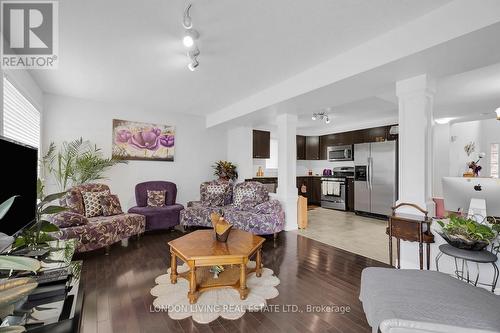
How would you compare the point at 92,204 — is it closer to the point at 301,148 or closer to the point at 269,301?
the point at 269,301

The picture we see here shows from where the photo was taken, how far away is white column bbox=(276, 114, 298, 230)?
4531 mm

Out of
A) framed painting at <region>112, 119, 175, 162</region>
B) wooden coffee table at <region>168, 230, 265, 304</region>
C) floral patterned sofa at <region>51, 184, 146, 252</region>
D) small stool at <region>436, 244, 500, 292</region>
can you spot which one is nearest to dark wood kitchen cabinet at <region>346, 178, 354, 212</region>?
small stool at <region>436, 244, 500, 292</region>

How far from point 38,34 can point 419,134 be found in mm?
4138

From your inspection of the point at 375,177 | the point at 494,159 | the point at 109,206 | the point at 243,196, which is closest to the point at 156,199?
the point at 109,206

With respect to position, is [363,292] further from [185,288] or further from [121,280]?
[121,280]

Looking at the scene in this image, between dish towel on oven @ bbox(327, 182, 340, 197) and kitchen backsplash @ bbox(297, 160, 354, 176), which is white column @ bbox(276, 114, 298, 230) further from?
kitchen backsplash @ bbox(297, 160, 354, 176)

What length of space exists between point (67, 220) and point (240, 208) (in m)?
2.63

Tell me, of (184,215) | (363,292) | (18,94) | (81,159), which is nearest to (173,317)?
(363,292)

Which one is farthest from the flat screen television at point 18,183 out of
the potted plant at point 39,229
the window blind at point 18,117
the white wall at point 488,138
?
the white wall at point 488,138

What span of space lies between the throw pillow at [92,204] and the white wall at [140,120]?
90cm

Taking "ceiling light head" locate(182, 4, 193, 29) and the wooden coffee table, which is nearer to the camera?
"ceiling light head" locate(182, 4, 193, 29)

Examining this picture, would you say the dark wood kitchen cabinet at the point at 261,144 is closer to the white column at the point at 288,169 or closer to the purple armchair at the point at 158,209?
the white column at the point at 288,169

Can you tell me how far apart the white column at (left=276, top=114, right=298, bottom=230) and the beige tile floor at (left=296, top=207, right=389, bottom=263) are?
383 mm

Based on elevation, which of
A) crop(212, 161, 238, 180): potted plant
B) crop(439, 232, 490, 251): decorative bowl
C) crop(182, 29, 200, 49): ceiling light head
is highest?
crop(182, 29, 200, 49): ceiling light head
